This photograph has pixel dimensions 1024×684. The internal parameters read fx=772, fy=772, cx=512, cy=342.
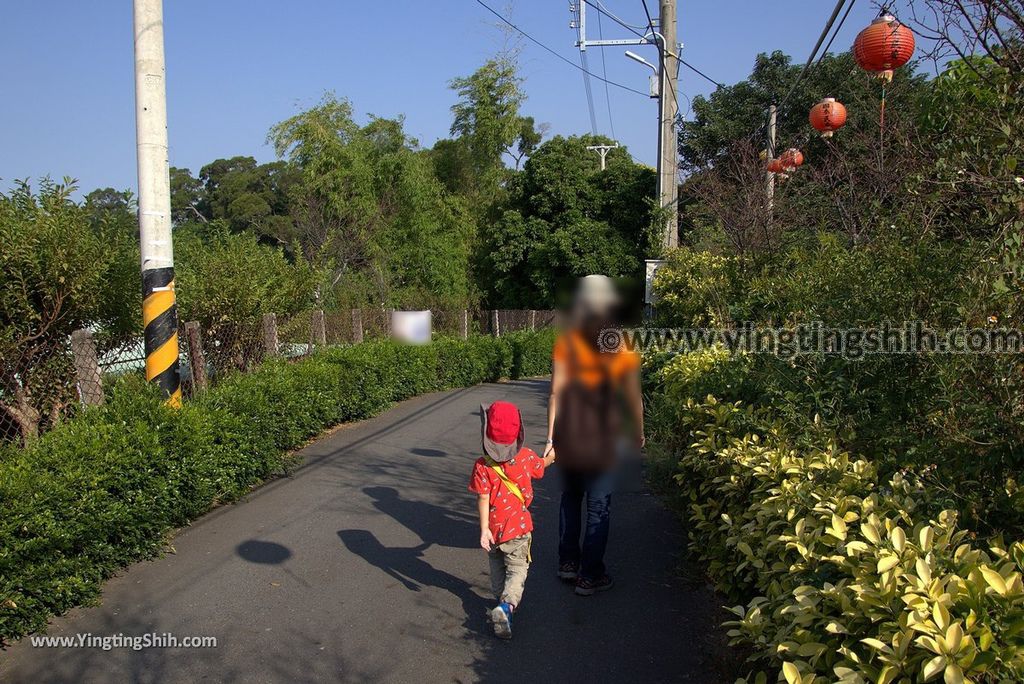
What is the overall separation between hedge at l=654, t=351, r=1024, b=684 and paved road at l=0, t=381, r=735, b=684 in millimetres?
587

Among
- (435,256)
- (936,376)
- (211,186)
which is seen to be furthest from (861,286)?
(211,186)

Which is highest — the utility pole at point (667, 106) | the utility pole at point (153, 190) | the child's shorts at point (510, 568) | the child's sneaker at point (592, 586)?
the utility pole at point (667, 106)

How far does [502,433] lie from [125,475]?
2.40m

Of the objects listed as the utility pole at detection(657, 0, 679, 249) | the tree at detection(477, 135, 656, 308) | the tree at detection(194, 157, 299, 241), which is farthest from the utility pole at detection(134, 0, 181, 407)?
the tree at detection(194, 157, 299, 241)

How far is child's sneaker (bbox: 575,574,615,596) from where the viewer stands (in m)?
4.46

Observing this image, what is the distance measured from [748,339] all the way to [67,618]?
16.9ft

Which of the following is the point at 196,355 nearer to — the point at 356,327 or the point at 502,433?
the point at 502,433

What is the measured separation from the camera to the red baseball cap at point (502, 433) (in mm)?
4156

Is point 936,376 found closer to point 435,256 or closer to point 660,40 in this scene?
point 660,40

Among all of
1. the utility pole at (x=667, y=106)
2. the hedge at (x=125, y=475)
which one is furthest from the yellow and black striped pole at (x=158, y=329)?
the utility pole at (x=667, y=106)

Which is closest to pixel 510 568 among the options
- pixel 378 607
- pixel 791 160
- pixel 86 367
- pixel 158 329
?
pixel 378 607

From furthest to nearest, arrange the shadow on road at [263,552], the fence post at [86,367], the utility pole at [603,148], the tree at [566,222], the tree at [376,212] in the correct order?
the utility pole at [603,148] → the tree at [566,222] → the tree at [376,212] → the fence post at [86,367] → the shadow on road at [263,552]

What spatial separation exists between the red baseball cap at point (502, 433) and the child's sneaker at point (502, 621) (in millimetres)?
766

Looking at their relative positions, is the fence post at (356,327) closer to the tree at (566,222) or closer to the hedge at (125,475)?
the hedge at (125,475)
